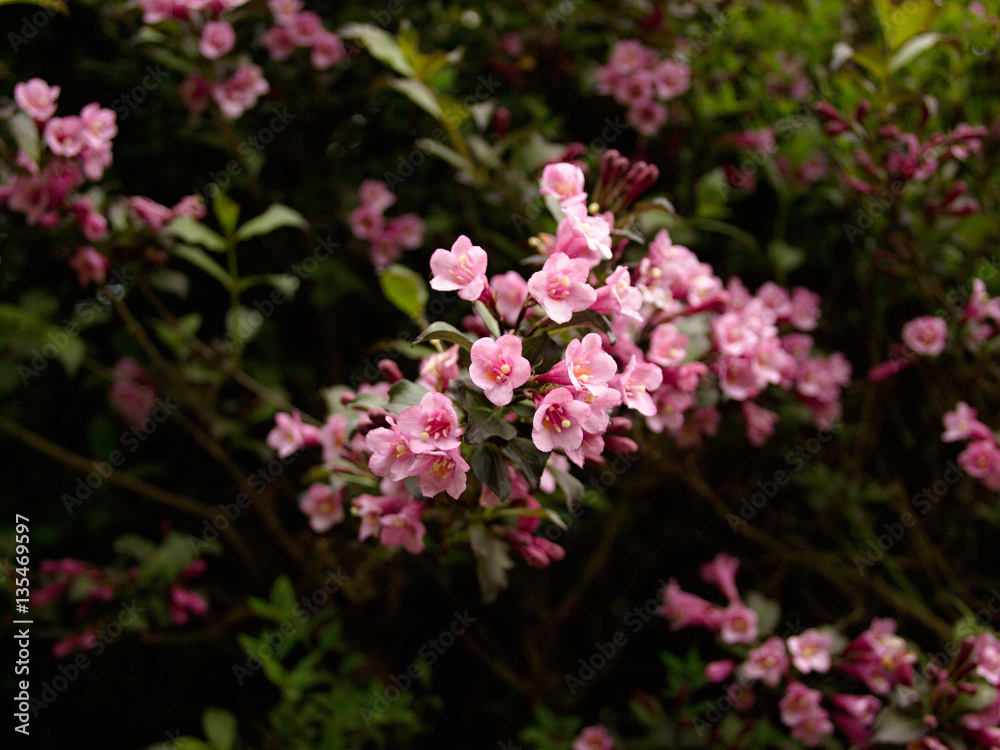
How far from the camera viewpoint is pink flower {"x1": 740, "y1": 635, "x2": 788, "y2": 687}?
1.93 meters

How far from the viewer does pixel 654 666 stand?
2.79 m

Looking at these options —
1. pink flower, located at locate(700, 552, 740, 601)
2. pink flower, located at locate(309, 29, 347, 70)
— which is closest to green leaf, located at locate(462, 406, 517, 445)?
pink flower, located at locate(700, 552, 740, 601)

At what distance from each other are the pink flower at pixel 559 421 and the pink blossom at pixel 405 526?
0.33 metres

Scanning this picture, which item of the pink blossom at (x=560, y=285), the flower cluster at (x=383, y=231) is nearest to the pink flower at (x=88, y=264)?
the flower cluster at (x=383, y=231)

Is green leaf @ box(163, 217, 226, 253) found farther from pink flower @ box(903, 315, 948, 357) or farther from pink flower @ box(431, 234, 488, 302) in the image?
pink flower @ box(903, 315, 948, 357)

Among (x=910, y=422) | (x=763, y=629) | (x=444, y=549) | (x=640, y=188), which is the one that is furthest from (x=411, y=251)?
(x=910, y=422)

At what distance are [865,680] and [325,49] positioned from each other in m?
2.46

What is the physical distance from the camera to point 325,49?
235 cm

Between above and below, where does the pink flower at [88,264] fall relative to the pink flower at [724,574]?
above

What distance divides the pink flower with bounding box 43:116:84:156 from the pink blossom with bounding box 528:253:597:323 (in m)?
1.30

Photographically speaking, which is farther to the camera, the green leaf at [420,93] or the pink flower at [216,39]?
the pink flower at [216,39]

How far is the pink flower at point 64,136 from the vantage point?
1.70 meters

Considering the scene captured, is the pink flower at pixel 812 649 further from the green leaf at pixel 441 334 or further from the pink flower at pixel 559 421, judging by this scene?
the green leaf at pixel 441 334

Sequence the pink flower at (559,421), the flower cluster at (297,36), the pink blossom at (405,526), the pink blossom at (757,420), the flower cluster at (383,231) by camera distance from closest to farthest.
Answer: the pink flower at (559,421), the pink blossom at (405,526), the pink blossom at (757,420), the flower cluster at (297,36), the flower cluster at (383,231)
